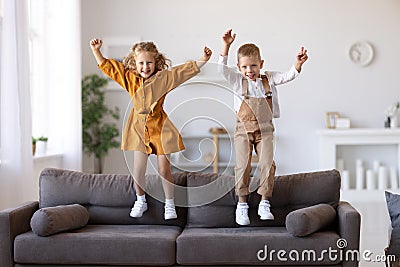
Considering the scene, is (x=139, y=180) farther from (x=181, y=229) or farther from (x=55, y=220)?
(x=55, y=220)

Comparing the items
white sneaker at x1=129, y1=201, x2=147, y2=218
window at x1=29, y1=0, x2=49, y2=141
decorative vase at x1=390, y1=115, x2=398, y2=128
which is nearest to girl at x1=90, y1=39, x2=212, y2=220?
white sneaker at x1=129, y1=201, x2=147, y2=218

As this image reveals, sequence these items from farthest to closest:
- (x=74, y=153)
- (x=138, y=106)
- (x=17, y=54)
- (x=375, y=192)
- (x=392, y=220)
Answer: (x=375, y=192) → (x=74, y=153) → (x=17, y=54) → (x=138, y=106) → (x=392, y=220)

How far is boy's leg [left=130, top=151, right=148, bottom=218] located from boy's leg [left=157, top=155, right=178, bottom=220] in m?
0.10

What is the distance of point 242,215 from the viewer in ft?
11.4

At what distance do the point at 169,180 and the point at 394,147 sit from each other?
4803mm

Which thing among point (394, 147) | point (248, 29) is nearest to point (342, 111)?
point (394, 147)

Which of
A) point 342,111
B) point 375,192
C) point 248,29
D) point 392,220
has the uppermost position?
point 248,29

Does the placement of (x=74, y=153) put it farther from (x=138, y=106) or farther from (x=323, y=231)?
(x=323, y=231)

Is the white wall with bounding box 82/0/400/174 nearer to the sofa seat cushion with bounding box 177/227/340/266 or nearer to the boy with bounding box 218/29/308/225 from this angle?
the boy with bounding box 218/29/308/225

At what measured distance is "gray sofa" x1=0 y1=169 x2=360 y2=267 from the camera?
3.14 m

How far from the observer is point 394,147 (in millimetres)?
7680

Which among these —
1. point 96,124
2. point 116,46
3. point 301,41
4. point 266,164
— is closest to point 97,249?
point 266,164

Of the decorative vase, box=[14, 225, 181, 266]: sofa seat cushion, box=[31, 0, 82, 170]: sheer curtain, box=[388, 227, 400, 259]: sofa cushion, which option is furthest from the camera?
the decorative vase

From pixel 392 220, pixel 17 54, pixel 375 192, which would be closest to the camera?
pixel 392 220
